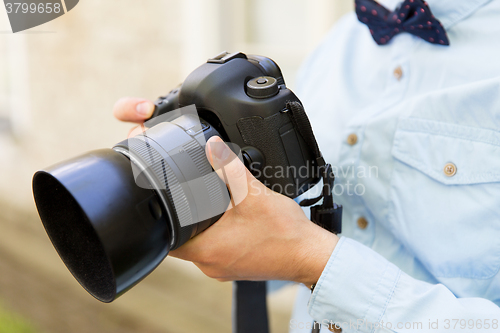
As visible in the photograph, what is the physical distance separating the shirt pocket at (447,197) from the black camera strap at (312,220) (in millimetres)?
105

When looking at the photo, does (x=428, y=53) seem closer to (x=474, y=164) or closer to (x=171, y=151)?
(x=474, y=164)

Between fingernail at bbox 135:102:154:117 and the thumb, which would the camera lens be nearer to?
the thumb

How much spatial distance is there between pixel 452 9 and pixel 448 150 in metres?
0.24

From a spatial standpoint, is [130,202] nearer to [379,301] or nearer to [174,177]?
[174,177]

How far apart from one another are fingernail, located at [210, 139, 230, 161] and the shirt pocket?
11.7 inches

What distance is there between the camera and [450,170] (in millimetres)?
642

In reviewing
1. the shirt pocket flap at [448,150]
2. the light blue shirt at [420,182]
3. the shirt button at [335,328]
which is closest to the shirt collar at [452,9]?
the light blue shirt at [420,182]

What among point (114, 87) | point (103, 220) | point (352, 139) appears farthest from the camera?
point (114, 87)

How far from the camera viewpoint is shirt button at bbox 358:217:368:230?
2.42 ft

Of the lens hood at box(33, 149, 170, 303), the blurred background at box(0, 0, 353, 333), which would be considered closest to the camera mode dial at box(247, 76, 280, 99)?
the lens hood at box(33, 149, 170, 303)

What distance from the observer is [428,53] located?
0.70m

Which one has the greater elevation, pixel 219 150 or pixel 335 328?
pixel 219 150

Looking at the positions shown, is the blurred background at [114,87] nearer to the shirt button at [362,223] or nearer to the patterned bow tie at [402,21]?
the patterned bow tie at [402,21]

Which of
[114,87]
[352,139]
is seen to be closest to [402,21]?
[352,139]
